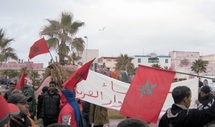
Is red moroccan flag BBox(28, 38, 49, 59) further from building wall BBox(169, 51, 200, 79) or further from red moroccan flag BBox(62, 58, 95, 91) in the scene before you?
building wall BBox(169, 51, 200, 79)

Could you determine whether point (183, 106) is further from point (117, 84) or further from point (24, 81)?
point (24, 81)

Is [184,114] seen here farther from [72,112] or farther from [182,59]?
[182,59]

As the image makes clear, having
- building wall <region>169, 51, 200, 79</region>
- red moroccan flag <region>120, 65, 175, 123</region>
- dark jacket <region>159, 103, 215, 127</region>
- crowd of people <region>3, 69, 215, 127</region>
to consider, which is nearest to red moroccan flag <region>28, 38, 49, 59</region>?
crowd of people <region>3, 69, 215, 127</region>

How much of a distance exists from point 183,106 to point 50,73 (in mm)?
12201

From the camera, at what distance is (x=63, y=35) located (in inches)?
926

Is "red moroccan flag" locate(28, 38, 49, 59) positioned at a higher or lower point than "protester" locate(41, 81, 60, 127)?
higher

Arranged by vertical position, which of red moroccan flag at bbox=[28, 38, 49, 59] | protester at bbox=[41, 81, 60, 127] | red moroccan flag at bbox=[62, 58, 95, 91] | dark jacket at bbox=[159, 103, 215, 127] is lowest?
protester at bbox=[41, 81, 60, 127]

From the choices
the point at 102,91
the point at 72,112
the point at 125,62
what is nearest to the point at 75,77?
the point at 102,91

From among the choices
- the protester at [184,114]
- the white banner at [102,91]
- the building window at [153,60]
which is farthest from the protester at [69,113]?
the building window at [153,60]

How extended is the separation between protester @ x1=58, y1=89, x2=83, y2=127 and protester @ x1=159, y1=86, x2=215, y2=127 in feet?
6.81

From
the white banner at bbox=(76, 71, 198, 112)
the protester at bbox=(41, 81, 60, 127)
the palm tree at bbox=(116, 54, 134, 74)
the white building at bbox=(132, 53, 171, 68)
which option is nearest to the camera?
the white banner at bbox=(76, 71, 198, 112)

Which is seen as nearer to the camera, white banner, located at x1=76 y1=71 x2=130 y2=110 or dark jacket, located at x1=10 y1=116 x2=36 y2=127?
dark jacket, located at x1=10 y1=116 x2=36 y2=127

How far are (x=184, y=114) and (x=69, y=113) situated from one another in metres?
2.43

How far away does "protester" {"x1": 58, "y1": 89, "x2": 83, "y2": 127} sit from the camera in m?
5.61
